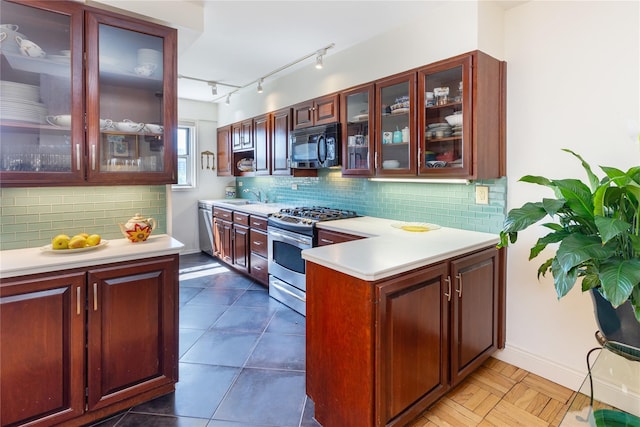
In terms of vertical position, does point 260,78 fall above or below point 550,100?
above

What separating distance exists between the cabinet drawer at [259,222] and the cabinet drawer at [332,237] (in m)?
1.05

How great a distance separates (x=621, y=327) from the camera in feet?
4.50

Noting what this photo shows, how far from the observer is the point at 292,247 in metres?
3.33

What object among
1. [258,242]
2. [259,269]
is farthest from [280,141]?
[259,269]

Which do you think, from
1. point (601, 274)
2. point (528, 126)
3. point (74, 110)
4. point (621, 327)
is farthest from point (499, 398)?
point (74, 110)

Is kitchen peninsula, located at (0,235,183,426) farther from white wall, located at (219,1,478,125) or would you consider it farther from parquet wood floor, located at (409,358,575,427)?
white wall, located at (219,1,478,125)

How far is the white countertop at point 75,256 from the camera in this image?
5.06 ft

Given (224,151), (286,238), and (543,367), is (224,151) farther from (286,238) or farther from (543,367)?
(543,367)

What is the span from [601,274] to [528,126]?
1407mm

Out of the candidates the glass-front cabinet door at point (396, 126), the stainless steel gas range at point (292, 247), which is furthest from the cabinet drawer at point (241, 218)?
the glass-front cabinet door at point (396, 126)

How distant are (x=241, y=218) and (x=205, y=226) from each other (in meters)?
1.53

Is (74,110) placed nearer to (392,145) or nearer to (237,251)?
(392,145)

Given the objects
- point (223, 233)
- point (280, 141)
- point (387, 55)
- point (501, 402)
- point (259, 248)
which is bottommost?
point (501, 402)

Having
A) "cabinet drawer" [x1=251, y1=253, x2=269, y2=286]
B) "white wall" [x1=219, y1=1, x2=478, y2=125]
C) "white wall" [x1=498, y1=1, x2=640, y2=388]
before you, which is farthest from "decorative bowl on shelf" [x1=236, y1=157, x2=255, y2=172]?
"white wall" [x1=498, y1=1, x2=640, y2=388]
